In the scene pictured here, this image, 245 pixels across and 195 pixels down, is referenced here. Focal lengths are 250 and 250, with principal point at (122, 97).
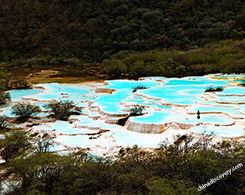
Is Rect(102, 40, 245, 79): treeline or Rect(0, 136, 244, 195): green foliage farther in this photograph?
Rect(102, 40, 245, 79): treeline

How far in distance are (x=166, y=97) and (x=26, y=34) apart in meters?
35.9

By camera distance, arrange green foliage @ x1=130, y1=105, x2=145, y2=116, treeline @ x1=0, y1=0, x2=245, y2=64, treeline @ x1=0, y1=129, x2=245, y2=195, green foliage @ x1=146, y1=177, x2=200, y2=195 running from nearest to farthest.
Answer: green foliage @ x1=146, y1=177, x2=200, y2=195 → treeline @ x1=0, y1=129, x2=245, y2=195 → green foliage @ x1=130, y1=105, x2=145, y2=116 → treeline @ x1=0, y1=0, x2=245, y2=64

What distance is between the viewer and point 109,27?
141 ft

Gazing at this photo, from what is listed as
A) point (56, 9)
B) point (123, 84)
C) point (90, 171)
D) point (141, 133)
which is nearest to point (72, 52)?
point (56, 9)

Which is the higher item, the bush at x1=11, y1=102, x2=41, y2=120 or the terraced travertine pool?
the bush at x1=11, y1=102, x2=41, y2=120

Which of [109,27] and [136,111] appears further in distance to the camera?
[109,27]

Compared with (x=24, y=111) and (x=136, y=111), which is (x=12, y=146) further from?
(x=136, y=111)

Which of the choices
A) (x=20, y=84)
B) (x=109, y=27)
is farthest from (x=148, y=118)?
(x=109, y=27)

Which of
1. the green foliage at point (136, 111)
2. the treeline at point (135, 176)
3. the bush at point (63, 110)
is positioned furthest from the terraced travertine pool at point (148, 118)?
the treeline at point (135, 176)

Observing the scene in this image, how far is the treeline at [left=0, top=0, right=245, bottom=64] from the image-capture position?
36.0 m

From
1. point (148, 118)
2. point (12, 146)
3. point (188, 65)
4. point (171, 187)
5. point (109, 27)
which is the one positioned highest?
point (109, 27)

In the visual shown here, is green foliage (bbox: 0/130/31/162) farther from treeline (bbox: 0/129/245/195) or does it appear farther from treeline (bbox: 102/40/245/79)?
treeline (bbox: 102/40/245/79)

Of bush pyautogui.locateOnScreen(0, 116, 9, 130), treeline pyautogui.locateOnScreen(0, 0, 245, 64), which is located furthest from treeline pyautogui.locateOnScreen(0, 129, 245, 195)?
treeline pyautogui.locateOnScreen(0, 0, 245, 64)

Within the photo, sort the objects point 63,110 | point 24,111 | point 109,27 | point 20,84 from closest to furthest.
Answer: point 24,111
point 63,110
point 20,84
point 109,27
